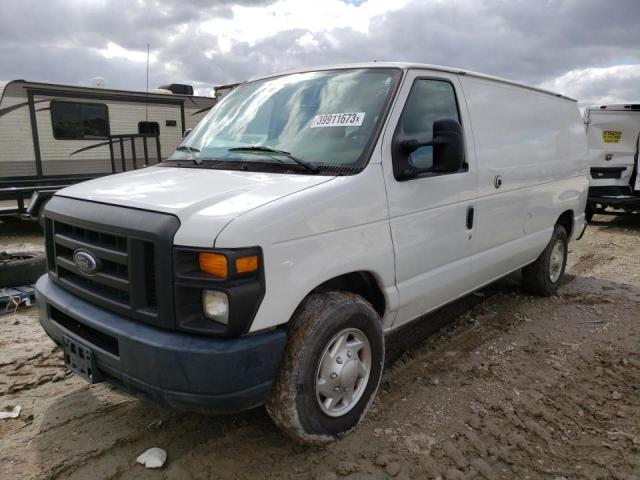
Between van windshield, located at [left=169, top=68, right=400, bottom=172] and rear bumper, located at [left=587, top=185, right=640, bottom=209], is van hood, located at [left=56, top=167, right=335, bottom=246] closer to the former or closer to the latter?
van windshield, located at [left=169, top=68, right=400, bottom=172]

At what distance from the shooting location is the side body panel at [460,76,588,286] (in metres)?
4.09

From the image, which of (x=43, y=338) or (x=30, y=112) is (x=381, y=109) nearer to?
(x=43, y=338)

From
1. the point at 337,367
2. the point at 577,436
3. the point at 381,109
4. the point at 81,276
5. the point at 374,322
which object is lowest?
the point at 577,436

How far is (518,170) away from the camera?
14.9ft

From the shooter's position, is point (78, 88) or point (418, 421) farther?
point (78, 88)

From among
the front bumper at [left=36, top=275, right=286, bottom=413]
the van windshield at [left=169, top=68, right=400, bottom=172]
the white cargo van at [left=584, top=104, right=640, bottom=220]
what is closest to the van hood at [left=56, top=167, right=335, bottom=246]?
the van windshield at [left=169, top=68, right=400, bottom=172]

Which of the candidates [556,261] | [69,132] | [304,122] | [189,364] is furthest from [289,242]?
[69,132]

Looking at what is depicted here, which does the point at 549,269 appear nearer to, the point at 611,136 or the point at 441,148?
the point at 441,148

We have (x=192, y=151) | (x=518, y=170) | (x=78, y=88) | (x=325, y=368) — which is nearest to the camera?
(x=325, y=368)

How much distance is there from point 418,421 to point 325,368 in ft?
2.71

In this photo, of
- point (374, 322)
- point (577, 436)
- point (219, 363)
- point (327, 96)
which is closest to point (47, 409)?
point (219, 363)

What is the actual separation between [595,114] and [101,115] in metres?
10.4

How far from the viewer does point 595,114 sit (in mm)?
10828

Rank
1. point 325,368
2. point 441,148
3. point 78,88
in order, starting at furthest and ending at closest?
1. point 78,88
2. point 441,148
3. point 325,368
